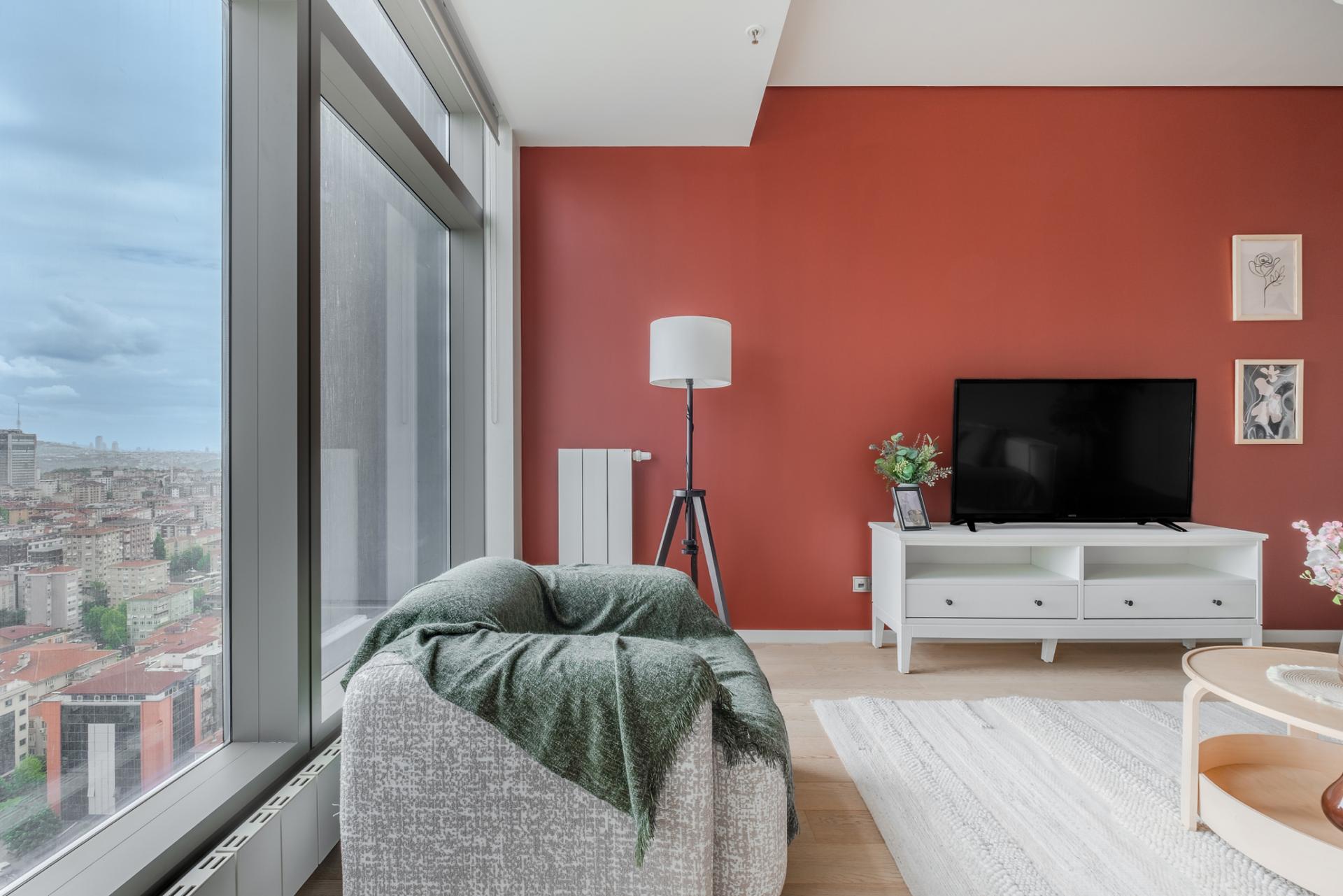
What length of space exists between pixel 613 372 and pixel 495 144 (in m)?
1.27

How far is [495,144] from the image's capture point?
313cm

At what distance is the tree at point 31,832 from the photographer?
945mm

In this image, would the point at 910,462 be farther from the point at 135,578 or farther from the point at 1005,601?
the point at 135,578

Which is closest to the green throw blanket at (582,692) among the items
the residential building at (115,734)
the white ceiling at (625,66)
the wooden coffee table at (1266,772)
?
the residential building at (115,734)

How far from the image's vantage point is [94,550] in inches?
43.4

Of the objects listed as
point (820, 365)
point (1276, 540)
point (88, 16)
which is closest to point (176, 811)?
point (88, 16)

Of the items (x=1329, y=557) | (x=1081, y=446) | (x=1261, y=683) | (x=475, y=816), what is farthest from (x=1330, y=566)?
(x=475, y=816)

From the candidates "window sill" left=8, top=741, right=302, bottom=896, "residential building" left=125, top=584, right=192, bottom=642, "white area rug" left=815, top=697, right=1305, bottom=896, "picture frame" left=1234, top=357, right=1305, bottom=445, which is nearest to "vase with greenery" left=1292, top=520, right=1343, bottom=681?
"white area rug" left=815, top=697, right=1305, bottom=896

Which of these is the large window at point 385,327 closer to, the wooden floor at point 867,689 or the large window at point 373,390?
the large window at point 373,390

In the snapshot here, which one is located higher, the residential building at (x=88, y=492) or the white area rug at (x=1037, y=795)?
the residential building at (x=88, y=492)

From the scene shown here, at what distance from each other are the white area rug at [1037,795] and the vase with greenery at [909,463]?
3.31ft

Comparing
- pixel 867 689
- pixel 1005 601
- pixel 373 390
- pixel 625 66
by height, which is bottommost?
pixel 867 689

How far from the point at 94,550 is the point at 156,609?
7.4 inches

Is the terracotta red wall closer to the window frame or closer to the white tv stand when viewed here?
the white tv stand
